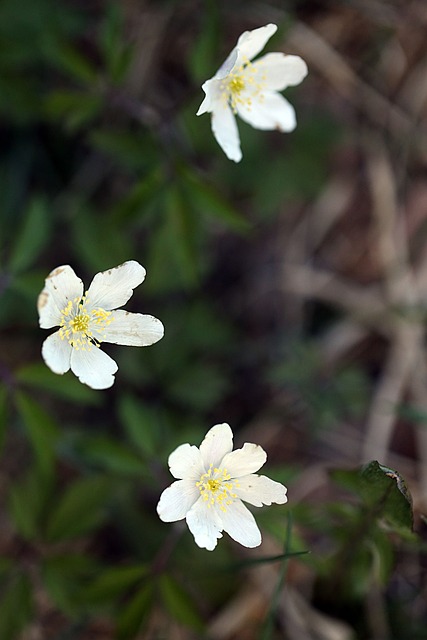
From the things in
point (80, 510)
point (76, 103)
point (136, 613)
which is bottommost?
point (136, 613)

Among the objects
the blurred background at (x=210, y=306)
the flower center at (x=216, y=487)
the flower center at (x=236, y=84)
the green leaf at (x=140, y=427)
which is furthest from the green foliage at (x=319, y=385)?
the flower center at (x=236, y=84)

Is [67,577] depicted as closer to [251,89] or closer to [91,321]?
[91,321]

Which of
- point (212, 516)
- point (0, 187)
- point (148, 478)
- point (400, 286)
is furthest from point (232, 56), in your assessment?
point (400, 286)

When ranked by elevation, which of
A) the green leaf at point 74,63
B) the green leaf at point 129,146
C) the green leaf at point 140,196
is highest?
the green leaf at point 74,63

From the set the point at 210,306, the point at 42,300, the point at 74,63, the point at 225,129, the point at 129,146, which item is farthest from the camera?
the point at 210,306

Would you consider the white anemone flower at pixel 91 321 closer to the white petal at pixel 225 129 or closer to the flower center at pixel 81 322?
the flower center at pixel 81 322

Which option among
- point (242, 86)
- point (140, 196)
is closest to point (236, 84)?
point (242, 86)

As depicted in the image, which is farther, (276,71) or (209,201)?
(209,201)
